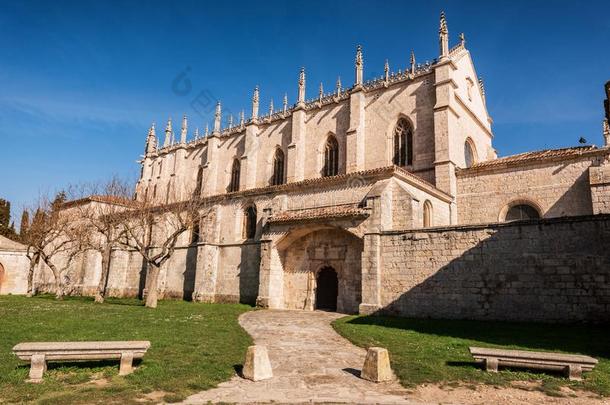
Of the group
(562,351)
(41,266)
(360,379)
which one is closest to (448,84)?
(562,351)

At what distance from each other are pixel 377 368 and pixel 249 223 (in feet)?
62.4

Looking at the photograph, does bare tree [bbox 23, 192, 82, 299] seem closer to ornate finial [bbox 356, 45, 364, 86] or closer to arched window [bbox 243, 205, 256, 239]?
arched window [bbox 243, 205, 256, 239]

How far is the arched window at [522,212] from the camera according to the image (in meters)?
21.4

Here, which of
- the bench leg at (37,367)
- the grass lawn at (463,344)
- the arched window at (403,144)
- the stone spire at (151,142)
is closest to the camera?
the bench leg at (37,367)

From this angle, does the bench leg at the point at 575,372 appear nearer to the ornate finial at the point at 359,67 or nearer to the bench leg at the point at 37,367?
the bench leg at the point at 37,367

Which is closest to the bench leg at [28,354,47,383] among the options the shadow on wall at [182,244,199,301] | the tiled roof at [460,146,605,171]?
the shadow on wall at [182,244,199,301]

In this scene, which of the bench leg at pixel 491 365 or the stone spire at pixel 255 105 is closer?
the bench leg at pixel 491 365

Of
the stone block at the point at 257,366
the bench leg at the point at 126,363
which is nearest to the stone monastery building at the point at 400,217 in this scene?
Answer: the stone block at the point at 257,366

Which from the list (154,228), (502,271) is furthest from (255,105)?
(502,271)

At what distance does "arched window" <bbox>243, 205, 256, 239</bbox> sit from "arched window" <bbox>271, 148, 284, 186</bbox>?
762 centimetres

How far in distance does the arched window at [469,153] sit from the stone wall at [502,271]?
1277 centimetres

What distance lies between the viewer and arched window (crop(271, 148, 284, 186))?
1283 inches

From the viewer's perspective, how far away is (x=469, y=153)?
27.2 m

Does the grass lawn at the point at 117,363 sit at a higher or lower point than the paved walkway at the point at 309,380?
higher
